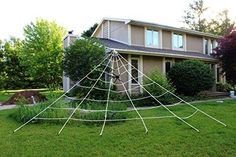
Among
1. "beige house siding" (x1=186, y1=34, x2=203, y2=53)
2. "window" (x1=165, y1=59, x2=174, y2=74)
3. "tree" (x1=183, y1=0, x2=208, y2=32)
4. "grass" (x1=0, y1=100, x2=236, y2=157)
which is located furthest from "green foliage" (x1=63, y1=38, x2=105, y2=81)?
"tree" (x1=183, y1=0, x2=208, y2=32)

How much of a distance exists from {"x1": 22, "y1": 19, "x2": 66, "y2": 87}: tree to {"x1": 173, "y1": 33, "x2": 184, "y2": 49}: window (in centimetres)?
1375

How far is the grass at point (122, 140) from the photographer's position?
6227 mm

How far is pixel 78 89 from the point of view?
16.0m

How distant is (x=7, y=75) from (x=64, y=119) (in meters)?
29.2

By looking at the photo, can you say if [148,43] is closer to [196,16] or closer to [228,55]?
[228,55]

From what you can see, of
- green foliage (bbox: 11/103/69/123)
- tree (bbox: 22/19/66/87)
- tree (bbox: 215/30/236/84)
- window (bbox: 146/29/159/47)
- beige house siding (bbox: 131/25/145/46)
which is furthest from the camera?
tree (bbox: 22/19/66/87)

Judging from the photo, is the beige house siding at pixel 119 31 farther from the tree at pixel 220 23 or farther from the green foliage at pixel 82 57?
the tree at pixel 220 23

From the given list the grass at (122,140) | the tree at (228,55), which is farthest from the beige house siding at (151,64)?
the grass at (122,140)

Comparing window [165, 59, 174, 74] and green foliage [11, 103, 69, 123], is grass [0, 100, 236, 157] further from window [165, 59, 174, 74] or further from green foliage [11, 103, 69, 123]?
window [165, 59, 174, 74]

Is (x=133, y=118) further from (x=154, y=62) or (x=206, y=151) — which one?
(x=154, y=62)

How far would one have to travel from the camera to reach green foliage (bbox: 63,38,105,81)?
1568 cm

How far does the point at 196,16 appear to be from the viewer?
155 ft

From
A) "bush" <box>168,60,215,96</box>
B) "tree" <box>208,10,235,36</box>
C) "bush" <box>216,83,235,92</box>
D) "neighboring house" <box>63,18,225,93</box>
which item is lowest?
"bush" <box>216,83,235,92</box>

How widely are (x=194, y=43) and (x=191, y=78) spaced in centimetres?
781
